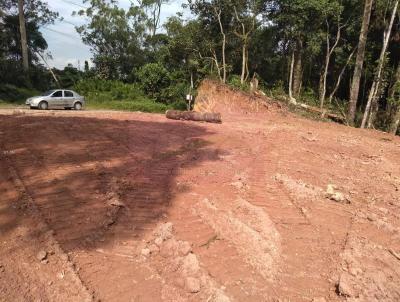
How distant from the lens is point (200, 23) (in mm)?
25938

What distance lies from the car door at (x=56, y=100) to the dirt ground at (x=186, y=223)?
44.3 feet

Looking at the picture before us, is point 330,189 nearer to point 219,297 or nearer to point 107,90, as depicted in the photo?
point 219,297

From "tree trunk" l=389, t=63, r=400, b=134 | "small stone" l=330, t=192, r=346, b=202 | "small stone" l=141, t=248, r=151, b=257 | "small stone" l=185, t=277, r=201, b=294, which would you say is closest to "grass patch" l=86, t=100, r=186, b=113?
"tree trunk" l=389, t=63, r=400, b=134

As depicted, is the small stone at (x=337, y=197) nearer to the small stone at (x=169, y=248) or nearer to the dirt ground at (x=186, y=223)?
the dirt ground at (x=186, y=223)

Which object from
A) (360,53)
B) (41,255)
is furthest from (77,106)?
(41,255)

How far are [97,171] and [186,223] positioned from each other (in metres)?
1.81

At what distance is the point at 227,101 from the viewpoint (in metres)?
18.0

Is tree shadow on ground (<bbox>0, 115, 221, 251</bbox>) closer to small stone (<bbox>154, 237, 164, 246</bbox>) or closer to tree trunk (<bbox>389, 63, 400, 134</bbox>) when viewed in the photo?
small stone (<bbox>154, 237, 164, 246</bbox>)

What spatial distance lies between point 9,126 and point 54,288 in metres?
5.96

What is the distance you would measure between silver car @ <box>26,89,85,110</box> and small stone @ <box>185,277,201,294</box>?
18637 mm

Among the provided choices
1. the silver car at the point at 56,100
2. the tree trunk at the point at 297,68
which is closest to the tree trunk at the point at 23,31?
the silver car at the point at 56,100

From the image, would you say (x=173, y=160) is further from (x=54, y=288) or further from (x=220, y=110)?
(x=220, y=110)

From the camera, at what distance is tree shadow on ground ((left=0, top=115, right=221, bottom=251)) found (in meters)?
4.49

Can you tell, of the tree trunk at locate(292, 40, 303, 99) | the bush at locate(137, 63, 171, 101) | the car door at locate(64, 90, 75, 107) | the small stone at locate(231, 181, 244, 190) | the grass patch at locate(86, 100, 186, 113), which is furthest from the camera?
the bush at locate(137, 63, 171, 101)
